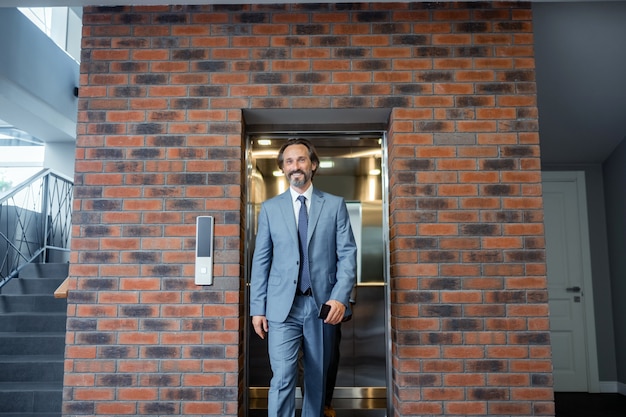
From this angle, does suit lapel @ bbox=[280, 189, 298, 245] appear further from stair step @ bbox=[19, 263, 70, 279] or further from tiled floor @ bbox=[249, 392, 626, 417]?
stair step @ bbox=[19, 263, 70, 279]

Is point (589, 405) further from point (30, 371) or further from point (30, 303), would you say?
point (30, 303)

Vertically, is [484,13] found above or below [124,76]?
above

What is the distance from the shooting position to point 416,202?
3.32 m

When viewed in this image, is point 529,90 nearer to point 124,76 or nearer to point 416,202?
point 416,202

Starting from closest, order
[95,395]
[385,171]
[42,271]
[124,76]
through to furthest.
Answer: [95,395], [124,76], [385,171], [42,271]

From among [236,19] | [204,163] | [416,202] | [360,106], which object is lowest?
[416,202]

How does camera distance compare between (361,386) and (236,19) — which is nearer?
(236,19)

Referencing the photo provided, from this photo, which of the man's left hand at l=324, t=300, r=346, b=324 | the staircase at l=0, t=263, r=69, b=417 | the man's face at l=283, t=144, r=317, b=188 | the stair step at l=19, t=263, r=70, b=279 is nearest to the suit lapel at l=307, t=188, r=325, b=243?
the man's face at l=283, t=144, r=317, b=188

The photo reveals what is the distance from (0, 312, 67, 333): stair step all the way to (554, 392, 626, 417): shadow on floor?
4519 millimetres

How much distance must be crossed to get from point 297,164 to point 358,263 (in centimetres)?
173

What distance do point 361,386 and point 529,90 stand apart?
2.62 m

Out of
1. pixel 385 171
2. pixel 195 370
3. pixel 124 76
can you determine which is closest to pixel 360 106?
pixel 385 171

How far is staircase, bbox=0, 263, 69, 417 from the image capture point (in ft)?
14.4

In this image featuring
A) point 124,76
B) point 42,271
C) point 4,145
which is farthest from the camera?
point 4,145
